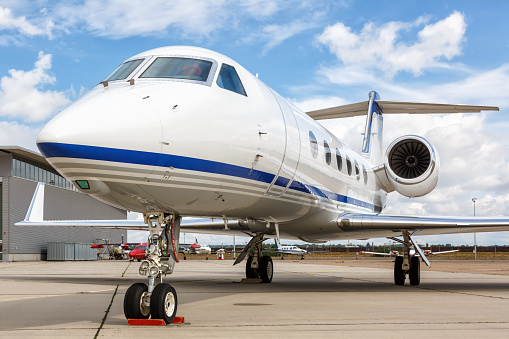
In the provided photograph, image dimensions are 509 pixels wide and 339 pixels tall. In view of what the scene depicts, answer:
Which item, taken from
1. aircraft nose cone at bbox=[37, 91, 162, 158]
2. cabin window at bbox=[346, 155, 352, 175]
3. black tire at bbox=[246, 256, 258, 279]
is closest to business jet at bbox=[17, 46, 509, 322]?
aircraft nose cone at bbox=[37, 91, 162, 158]

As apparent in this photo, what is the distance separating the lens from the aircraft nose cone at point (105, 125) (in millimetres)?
6474

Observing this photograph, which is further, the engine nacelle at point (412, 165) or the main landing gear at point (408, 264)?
the main landing gear at point (408, 264)

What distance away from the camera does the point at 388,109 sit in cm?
2203

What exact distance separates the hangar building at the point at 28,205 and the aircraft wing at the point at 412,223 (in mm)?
35867

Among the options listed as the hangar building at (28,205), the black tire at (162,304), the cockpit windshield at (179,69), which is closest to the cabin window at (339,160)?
the cockpit windshield at (179,69)

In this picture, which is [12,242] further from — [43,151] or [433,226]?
[43,151]

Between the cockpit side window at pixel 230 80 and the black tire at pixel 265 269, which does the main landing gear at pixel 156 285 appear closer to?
the cockpit side window at pixel 230 80

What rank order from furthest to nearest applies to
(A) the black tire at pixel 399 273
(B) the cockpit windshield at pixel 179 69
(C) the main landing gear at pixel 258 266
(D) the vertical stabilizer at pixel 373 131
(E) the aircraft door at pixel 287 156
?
(D) the vertical stabilizer at pixel 373 131 → (C) the main landing gear at pixel 258 266 → (A) the black tire at pixel 399 273 → (E) the aircraft door at pixel 287 156 → (B) the cockpit windshield at pixel 179 69

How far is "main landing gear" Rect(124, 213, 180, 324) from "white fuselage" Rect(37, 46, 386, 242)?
1.06 ft

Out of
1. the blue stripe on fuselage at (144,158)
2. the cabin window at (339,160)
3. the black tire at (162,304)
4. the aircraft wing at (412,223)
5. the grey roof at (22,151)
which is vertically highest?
the grey roof at (22,151)

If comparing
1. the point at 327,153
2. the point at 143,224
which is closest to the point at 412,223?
the point at 327,153

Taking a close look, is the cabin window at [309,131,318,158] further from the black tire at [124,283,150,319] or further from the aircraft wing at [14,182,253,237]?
the black tire at [124,283,150,319]

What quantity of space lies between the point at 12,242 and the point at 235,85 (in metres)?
46.5

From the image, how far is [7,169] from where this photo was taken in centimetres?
5019
